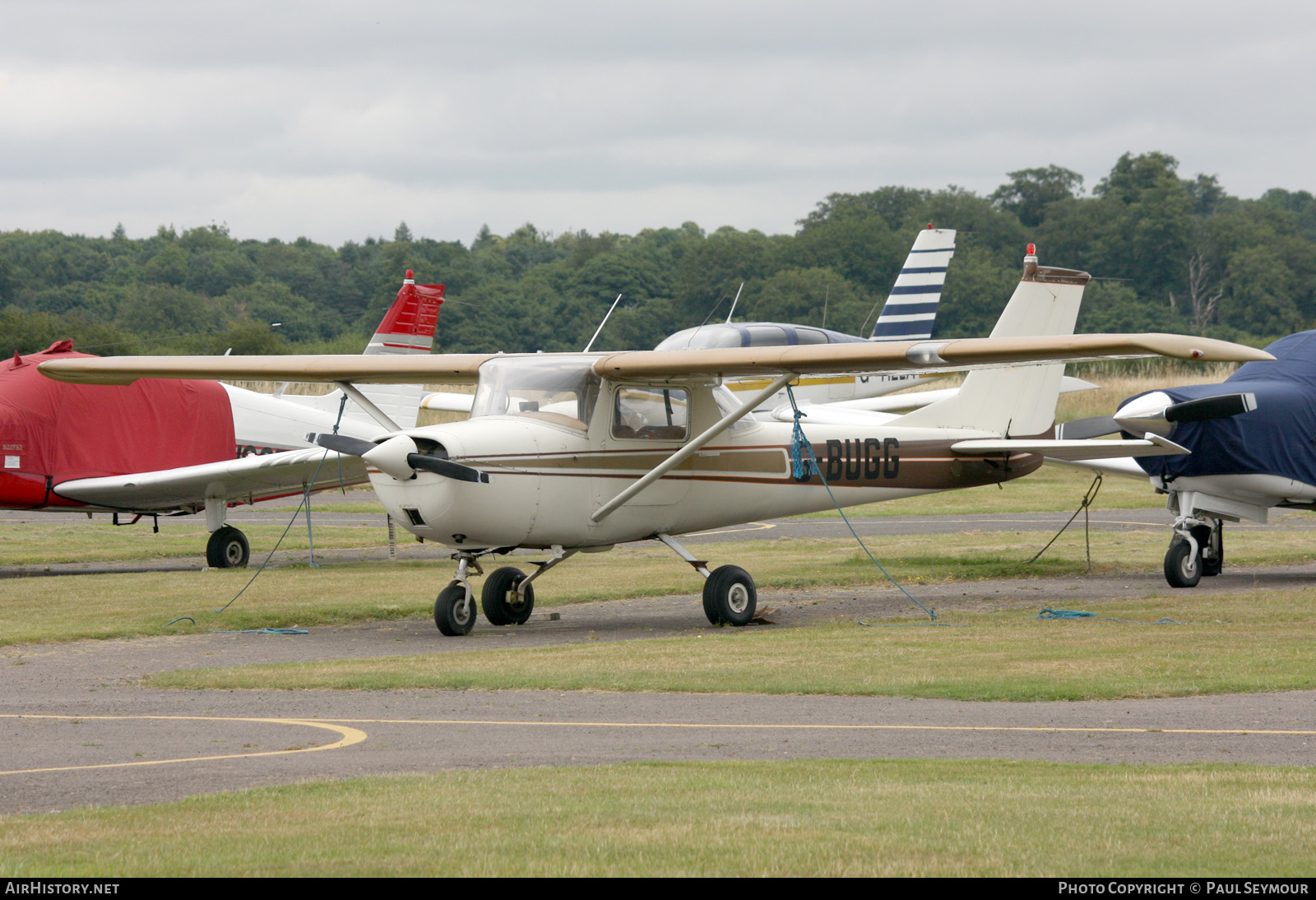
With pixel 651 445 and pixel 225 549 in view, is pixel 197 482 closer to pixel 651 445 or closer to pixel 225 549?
pixel 225 549

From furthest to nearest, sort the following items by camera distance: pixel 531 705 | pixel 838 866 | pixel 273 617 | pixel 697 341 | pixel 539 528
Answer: pixel 697 341 < pixel 273 617 < pixel 539 528 < pixel 531 705 < pixel 838 866

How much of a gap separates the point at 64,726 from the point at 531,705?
2.85 metres

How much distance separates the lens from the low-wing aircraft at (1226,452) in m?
16.6

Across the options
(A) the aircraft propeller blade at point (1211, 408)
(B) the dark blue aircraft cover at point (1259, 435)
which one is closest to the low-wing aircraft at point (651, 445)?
(A) the aircraft propeller blade at point (1211, 408)

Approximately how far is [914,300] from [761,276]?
56344mm

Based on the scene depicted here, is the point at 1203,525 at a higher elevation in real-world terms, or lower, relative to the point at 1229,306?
lower

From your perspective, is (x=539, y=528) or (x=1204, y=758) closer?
(x=1204, y=758)

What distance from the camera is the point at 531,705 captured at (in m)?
9.77

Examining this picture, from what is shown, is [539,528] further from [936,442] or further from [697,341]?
→ [697,341]

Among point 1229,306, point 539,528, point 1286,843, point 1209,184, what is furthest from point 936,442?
point 1209,184

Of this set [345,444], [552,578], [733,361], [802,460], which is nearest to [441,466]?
[345,444]

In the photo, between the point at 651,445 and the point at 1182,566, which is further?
the point at 1182,566

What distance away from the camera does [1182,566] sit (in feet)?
54.4

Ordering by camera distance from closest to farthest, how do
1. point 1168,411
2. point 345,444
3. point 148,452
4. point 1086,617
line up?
point 345,444 → point 1086,617 → point 1168,411 → point 148,452
